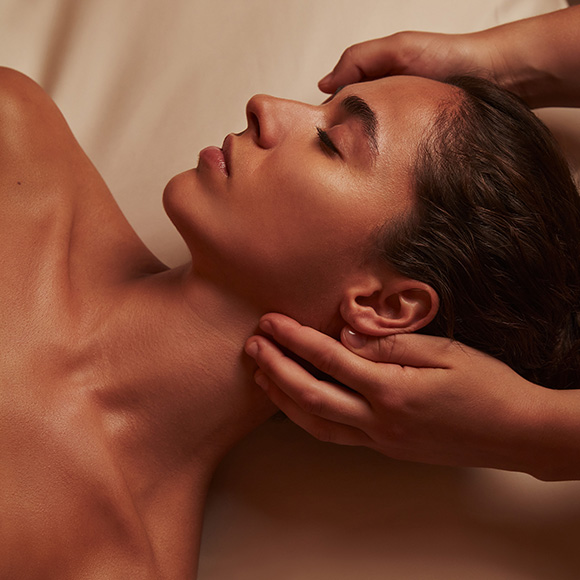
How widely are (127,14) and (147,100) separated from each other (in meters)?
0.27

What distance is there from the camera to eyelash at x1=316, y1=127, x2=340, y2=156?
1.30 meters

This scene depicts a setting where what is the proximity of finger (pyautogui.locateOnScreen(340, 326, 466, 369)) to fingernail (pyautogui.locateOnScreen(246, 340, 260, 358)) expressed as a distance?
20 centimetres

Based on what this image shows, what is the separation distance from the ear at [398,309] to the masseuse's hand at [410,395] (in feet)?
0.08

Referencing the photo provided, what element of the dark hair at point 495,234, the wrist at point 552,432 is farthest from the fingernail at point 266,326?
the wrist at point 552,432

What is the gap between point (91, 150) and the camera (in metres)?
1.92

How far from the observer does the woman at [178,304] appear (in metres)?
1.29

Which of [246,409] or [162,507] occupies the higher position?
[246,409]

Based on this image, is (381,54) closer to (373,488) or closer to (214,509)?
(373,488)

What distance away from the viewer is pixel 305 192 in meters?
1.28

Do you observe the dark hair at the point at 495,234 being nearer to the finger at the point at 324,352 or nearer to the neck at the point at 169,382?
the finger at the point at 324,352

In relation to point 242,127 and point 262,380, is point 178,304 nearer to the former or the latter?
point 262,380

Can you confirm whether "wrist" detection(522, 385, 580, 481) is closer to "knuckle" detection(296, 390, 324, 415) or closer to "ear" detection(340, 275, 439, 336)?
"ear" detection(340, 275, 439, 336)

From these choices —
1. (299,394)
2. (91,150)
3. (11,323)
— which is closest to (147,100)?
(91,150)

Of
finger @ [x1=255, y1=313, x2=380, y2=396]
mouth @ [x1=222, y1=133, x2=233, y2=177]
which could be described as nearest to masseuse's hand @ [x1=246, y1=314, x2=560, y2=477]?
finger @ [x1=255, y1=313, x2=380, y2=396]
